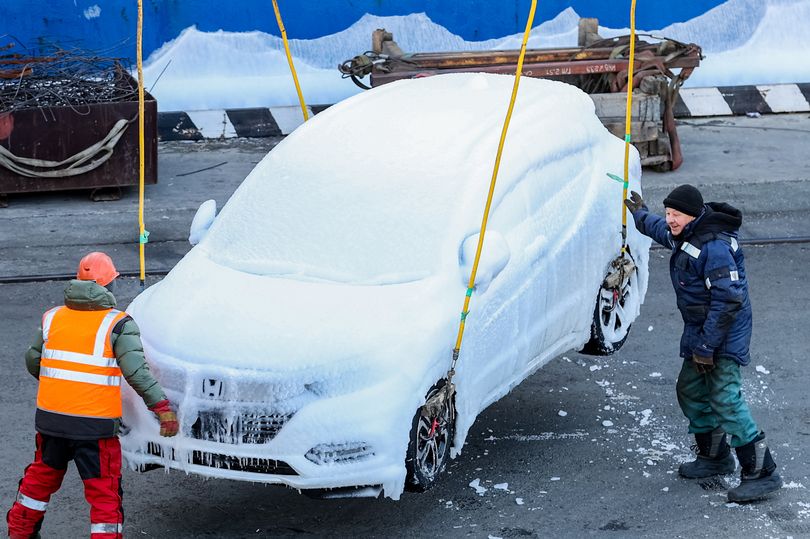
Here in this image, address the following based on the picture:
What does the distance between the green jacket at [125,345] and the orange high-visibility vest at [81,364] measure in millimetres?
32

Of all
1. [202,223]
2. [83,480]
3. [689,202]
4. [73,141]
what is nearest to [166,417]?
[83,480]

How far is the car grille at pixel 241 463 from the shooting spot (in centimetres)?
555

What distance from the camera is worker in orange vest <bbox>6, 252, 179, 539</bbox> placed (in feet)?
17.9

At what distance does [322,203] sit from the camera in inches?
258

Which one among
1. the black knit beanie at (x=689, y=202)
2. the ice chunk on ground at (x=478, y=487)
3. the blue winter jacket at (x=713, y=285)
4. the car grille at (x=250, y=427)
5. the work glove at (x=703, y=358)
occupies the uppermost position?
the black knit beanie at (x=689, y=202)

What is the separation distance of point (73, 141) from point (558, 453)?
669 cm

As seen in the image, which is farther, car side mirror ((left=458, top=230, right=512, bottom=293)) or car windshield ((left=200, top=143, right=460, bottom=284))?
car windshield ((left=200, top=143, right=460, bottom=284))

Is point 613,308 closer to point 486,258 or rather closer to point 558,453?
point 558,453

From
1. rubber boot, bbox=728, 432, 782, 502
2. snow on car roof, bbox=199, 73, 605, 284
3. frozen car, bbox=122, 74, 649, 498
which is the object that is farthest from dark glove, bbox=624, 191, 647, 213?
rubber boot, bbox=728, 432, 782, 502

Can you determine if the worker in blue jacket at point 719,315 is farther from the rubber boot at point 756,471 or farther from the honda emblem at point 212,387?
the honda emblem at point 212,387

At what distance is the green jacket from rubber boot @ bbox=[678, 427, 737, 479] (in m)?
2.78

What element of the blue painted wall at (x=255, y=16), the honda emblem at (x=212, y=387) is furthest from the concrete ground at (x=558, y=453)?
the blue painted wall at (x=255, y=16)

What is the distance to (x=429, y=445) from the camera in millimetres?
5957

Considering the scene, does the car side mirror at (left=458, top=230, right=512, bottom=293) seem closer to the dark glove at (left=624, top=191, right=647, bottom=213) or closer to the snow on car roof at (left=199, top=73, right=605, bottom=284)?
the snow on car roof at (left=199, top=73, right=605, bottom=284)
